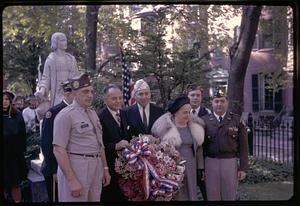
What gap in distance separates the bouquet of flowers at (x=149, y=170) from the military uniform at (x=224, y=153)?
0.22 m

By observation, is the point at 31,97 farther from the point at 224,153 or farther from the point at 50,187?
the point at 224,153

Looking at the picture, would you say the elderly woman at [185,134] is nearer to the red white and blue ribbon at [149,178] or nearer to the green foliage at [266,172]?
the red white and blue ribbon at [149,178]

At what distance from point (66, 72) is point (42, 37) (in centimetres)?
30

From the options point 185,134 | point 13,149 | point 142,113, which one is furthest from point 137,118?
point 13,149

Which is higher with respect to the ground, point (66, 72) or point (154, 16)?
point (154, 16)

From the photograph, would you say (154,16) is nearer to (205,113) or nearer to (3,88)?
(205,113)

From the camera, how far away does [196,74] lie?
3.84 meters

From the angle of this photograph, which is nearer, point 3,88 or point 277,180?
point 3,88

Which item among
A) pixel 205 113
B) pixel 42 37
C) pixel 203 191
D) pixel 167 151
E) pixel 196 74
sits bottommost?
pixel 203 191

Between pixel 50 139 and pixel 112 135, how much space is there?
422mm

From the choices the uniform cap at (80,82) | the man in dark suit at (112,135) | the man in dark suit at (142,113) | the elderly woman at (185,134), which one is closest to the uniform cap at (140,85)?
the man in dark suit at (142,113)

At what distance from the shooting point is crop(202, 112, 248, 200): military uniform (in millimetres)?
3811

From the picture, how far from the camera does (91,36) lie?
412cm

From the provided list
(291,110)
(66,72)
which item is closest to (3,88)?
(66,72)
